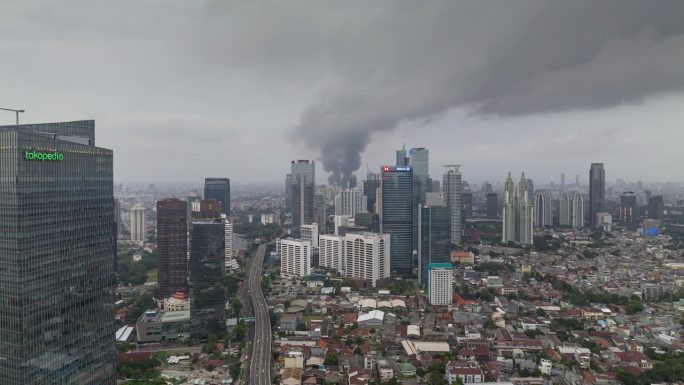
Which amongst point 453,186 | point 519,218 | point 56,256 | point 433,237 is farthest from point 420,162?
point 56,256

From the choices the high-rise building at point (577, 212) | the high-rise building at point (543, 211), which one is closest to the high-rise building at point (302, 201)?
the high-rise building at point (543, 211)

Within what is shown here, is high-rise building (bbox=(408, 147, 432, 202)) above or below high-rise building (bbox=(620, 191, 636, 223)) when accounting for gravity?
above

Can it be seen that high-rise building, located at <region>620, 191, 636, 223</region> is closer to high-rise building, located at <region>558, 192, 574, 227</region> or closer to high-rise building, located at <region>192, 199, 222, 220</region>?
high-rise building, located at <region>558, 192, 574, 227</region>

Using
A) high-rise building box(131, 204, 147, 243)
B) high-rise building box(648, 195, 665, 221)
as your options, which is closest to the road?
high-rise building box(131, 204, 147, 243)

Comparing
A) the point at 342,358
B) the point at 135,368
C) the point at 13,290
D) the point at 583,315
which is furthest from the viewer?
the point at 583,315

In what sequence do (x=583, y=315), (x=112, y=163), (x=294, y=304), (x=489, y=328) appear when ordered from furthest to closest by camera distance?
(x=294, y=304)
(x=583, y=315)
(x=489, y=328)
(x=112, y=163)

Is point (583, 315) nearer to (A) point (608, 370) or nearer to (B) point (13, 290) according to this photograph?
(A) point (608, 370)

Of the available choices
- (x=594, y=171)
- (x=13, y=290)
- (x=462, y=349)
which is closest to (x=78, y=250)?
(x=13, y=290)
